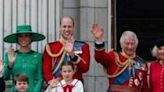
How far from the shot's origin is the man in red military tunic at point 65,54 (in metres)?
8.48

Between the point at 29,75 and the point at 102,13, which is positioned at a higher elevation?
the point at 102,13

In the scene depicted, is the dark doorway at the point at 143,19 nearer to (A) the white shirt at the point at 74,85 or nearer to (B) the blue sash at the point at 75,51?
(B) the blue sash at the point at 75,51

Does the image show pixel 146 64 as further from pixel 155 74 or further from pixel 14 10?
pixel 14 10

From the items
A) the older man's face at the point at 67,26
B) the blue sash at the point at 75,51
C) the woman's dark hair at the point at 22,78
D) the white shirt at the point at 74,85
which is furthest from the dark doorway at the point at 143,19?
the woman's dark hair at the point at 22,78

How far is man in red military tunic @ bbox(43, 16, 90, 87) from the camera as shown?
8484mm

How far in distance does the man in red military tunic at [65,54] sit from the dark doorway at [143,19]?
181 cm

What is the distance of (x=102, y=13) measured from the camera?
32.8ft

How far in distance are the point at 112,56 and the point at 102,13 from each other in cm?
153

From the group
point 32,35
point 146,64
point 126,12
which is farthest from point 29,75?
point 126,12

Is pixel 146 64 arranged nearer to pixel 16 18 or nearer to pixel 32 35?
pixel 32 35

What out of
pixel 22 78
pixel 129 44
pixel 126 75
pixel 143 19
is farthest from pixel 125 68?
pixel 143 19

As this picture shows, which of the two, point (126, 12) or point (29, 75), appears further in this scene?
point (126, 12)

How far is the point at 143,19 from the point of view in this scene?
1041 cm

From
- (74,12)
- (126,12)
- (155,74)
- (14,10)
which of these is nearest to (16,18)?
(14,10)
